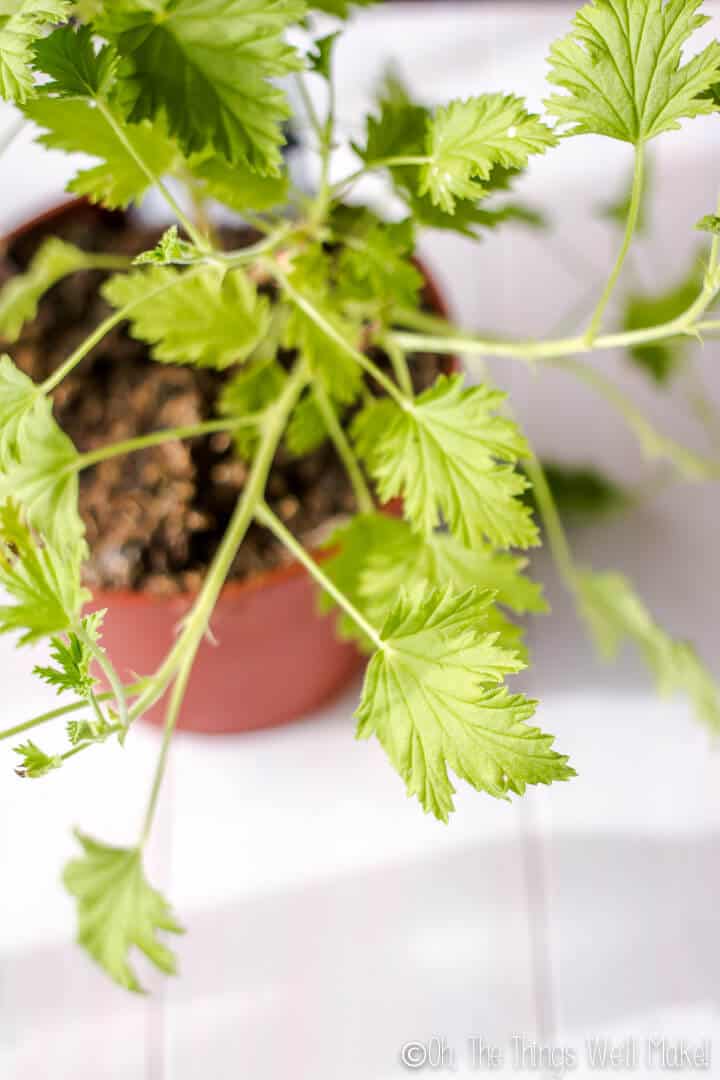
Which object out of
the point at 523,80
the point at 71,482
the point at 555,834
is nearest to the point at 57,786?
the point at 71,482

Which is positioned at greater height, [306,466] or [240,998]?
[306,466]

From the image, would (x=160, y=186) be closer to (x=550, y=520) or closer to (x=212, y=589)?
(x=212, y=589)

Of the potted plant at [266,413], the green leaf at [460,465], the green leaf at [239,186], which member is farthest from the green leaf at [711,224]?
the green leaf at [239,186]

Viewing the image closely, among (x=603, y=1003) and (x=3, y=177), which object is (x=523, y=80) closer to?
(x=3, y=177)

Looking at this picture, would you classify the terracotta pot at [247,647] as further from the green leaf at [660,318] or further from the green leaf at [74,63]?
the green leaf at [74,63]

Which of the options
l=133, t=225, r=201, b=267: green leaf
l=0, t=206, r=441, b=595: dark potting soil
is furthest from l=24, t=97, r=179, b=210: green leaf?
l=0, t=206, r=441, b=595: dark potting soil

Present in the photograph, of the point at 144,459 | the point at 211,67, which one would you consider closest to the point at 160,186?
the point at 211,67

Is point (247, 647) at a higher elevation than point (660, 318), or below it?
below

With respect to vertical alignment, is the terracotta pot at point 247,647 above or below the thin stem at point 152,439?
below
